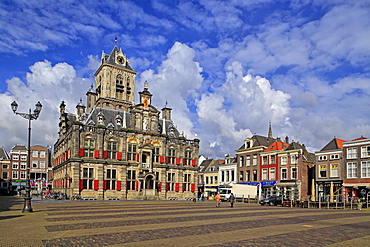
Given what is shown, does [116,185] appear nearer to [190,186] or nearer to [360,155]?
[190,186]

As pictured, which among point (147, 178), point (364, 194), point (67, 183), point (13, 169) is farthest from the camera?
point (13, 169)

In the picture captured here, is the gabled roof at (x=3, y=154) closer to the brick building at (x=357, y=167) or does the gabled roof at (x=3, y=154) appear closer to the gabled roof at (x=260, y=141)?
the gabled roof at (x=260, y=141)

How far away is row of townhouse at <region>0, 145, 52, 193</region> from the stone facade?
33.4 metres

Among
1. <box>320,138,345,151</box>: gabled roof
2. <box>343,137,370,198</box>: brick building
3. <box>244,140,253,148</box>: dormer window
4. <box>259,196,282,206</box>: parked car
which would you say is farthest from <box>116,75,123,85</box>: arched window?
<box>343,137,370,198</box>: brick building

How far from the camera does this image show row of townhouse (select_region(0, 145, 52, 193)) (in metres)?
88.6

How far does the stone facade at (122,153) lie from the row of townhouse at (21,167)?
110 feet

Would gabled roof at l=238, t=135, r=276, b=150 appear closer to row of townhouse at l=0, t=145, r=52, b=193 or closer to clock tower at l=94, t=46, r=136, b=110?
clock tower at l=94, t=46, r=136, b=110

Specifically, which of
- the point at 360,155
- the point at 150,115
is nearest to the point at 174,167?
the point at 150,115

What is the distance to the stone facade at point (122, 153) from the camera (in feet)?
164

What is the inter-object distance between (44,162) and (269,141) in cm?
6592

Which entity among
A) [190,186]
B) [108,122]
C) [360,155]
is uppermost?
[108,122]

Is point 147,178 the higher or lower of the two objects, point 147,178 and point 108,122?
the lower

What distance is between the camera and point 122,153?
176 ft

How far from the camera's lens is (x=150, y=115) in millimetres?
57875
